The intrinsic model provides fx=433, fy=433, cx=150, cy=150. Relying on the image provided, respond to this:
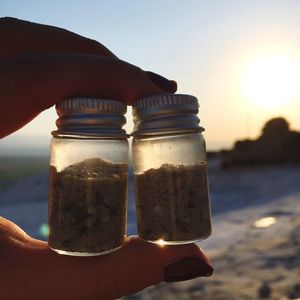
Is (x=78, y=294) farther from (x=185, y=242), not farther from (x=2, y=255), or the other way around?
(x=185, y=242)

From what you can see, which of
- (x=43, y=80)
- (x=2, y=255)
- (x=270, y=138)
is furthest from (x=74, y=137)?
(x=270, y=138)

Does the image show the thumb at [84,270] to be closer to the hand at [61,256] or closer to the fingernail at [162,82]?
the hand at [61,256]

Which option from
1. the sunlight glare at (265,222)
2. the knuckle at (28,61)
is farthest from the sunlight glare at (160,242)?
the sunlight glare at (265,222)

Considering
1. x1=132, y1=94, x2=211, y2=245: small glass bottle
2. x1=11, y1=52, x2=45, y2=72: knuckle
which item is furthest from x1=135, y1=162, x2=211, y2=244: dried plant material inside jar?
x1=11, y1=52, x2=45, y2=72: knuckle

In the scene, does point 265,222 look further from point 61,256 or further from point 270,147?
point 270,147

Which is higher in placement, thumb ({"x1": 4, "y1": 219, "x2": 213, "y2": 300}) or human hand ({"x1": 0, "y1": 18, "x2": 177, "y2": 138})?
human hand ({"x1": 0, "y1": 18, "x2": 177, "y2": 138})

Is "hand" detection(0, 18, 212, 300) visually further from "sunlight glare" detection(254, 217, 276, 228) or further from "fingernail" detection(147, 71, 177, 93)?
"sunlight glare" detection(254, 217, 276, 228)

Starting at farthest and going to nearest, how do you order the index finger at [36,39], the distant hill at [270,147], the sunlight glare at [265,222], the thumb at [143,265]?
the distant hill at [270,147] → the sunlight glare at [265,222] → the index finger at [36,39] → the thumb at [143,265]

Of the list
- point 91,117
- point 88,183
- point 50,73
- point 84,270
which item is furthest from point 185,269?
point 50,73
